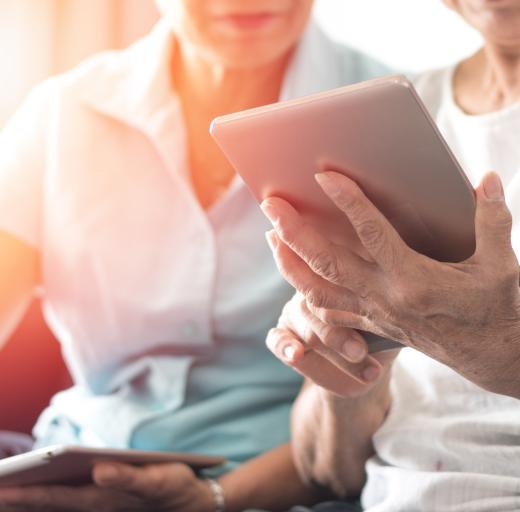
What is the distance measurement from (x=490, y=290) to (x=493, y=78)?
427 millimetres

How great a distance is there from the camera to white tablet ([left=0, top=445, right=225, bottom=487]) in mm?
1036

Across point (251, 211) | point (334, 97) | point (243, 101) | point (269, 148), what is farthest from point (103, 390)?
point (334, 97)

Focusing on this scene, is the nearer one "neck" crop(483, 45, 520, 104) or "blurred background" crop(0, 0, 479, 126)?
"neck" crop(483, 45, 520, 104)

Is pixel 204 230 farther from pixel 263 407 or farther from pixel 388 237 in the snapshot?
pixel 388 237

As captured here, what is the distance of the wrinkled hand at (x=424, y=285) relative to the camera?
0.80 meters

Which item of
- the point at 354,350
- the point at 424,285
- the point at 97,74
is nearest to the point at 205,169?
the point at 97,74

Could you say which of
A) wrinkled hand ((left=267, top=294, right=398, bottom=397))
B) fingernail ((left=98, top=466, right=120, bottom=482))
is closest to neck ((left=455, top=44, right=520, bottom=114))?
wrinkled hand ((left=267, top=294, right=398, bottom=397))

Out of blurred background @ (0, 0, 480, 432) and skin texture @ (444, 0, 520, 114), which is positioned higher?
skin texture @ (444, 0, 520, 114)

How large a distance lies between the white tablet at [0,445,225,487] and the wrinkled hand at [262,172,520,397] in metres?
0.38

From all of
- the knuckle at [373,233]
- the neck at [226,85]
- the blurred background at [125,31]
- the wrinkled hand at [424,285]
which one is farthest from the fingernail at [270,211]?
the blurred background at [125,31]

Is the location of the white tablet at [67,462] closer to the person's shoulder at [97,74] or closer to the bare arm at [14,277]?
the bare arm at [14,277]

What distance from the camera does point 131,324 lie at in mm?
1409

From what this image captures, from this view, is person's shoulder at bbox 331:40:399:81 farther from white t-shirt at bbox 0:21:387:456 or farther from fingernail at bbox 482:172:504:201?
fingernail at bbox 482:172:504:201

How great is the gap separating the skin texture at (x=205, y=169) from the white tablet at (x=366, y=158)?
0.49 meters
